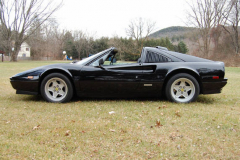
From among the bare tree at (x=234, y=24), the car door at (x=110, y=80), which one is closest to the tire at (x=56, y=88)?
the car door at (x=110, y=80)

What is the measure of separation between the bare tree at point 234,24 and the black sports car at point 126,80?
32242 mm

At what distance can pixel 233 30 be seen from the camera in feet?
108

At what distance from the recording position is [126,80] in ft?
13.5

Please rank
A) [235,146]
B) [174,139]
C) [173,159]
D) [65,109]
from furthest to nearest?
[65,109]
[174,139]
[235,146]
[173,159]

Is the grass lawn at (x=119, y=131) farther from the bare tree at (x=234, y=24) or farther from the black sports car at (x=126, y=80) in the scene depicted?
the bare tree at (x=234, y=24)

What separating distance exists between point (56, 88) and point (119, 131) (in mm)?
2168

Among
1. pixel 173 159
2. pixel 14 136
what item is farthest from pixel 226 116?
pixel 14 136

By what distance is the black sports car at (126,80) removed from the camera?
4117mm

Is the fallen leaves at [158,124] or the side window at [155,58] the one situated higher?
the side window at [155,58]

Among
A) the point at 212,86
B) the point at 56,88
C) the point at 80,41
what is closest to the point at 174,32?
the point at 80,41

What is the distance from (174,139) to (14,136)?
2015 millimetres

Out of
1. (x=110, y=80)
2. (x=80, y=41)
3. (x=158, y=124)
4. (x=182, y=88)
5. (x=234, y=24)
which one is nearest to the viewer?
(x=158, y=124)

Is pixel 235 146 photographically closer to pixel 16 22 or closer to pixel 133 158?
pixel 133 158

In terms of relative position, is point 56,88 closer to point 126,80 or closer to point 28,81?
point 28,81
